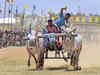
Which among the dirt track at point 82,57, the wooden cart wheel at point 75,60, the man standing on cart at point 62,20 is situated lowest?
the dirt track at point 82,57

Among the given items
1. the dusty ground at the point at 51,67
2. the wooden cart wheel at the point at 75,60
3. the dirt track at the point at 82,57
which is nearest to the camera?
the dusty ground at the point at 51,67

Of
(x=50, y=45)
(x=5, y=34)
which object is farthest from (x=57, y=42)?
(x=5, y=34)

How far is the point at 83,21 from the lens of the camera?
98.2 m

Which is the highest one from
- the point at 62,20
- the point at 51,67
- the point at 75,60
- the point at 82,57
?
the point at 62,20

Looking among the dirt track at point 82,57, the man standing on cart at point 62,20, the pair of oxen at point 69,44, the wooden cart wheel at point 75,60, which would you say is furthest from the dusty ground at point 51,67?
the man standing on cart at point 62,20

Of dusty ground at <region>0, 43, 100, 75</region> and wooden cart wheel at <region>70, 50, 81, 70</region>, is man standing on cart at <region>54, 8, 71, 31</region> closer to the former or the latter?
wooden cart wheel at <region>70, 50, 81, 70</region>

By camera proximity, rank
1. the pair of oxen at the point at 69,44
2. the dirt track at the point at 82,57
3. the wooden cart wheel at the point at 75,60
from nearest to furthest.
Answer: the pair of oxen at the point at 69,44 < the wooden cart wheel at the point at 75,60 < the dirt track at the point at 82,57

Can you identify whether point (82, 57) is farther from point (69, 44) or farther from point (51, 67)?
point (69, 44)

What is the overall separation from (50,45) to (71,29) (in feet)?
3.64

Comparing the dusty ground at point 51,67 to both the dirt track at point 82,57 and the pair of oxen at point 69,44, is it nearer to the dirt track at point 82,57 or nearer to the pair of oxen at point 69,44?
the dirt track at point 82,57

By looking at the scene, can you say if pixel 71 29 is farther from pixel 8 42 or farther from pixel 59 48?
pixel 8 42

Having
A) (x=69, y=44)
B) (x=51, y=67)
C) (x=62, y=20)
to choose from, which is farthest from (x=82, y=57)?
(x=69, y=44)

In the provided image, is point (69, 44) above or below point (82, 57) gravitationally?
above

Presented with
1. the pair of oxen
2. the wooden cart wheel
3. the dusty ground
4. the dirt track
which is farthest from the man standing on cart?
the dirt track
